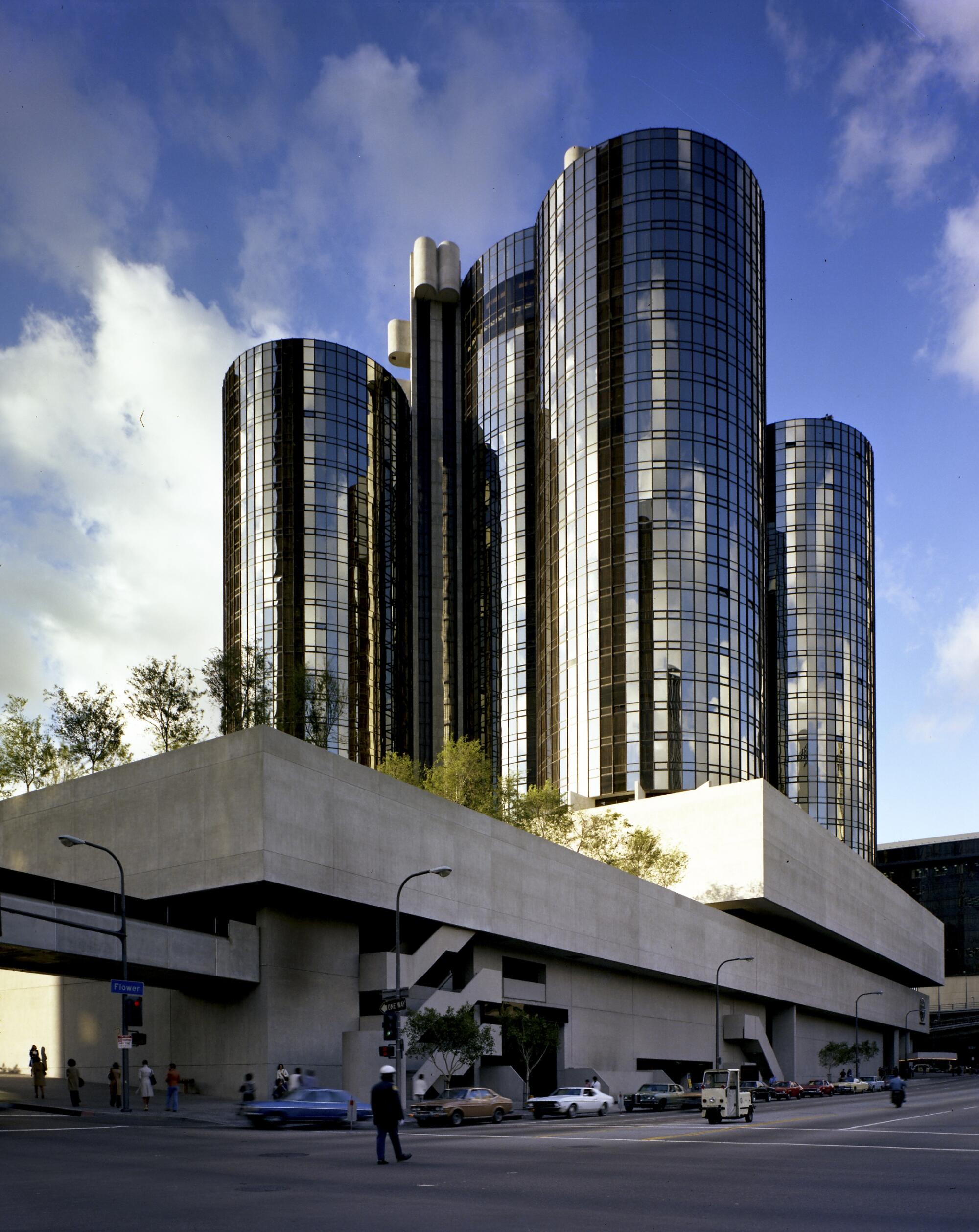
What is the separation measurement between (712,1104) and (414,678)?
332 ft

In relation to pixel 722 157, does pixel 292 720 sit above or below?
below

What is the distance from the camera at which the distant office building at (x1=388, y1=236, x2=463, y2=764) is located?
459 feet

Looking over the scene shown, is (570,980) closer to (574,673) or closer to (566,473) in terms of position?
(574,673)

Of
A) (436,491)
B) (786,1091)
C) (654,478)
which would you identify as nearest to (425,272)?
(436,491)

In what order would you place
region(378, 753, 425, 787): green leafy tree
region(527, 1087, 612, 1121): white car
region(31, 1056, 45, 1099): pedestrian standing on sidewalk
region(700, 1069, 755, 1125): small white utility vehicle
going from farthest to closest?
region(378, 753, 425, 787): green leafy tree, region(527, 1087, 612, 1121): white car, region(31, 1056, 45, 1099): pedestrian standing on sidewalk, region(700, 1069, 755, 1125): small white utility vehicle

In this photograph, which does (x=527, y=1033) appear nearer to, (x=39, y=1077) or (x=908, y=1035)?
(x=39, y=1077)

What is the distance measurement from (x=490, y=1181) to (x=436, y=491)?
421 feet

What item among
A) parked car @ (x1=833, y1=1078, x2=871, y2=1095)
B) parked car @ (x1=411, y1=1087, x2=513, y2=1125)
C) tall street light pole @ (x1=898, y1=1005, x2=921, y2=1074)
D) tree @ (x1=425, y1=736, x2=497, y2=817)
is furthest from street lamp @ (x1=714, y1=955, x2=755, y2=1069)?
tall street light pole @ (x1=898, y1=1005, x2=921, y2=1074)

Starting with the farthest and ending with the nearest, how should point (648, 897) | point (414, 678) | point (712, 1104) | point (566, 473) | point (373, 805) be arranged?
1. point (414, 678)
2. point (566, 473)
3. point (648, 897)
4. point (373, 805)
5. point (712, 1104)

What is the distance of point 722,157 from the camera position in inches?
4454

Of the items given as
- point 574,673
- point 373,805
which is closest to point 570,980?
point 373,805

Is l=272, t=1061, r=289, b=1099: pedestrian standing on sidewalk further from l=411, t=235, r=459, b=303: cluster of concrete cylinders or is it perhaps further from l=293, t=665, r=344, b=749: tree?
l=411, t=235, r=459, b=303: cluster of concrete cylinders

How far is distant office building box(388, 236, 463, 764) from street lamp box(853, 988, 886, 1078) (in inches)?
1897

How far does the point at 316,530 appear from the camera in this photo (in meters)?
126
